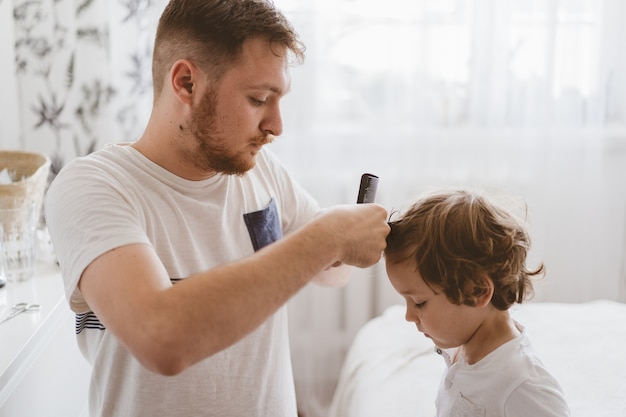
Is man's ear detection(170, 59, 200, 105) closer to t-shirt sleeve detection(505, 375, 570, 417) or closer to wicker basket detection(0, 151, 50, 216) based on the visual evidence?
wicker basket detection(0, 151, 50, 216)

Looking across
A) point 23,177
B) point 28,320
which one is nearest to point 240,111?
point 28,320

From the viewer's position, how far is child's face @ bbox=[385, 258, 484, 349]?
131cm

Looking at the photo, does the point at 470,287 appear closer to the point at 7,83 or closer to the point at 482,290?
the point at 482,290

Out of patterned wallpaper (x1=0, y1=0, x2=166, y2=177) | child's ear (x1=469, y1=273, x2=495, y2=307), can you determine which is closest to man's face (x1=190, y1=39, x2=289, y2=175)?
child's ear (x1=469, y1=273, x2=495, y2=307)

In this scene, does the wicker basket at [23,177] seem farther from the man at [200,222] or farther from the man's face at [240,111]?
the man's face at [240,111]

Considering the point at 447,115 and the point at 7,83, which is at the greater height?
the point at 7,83

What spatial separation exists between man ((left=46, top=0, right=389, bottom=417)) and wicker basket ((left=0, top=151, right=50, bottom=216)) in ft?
1.63

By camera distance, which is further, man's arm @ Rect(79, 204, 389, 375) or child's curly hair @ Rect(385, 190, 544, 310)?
child's curly hair @ Rect(385, 190, 544, 310)

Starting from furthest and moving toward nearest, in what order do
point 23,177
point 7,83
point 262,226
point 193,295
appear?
1. point 7,83
2. point 23,177
3. point 262,226
4. point 193,295

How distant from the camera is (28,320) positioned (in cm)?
154

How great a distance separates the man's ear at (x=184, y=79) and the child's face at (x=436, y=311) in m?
0.47

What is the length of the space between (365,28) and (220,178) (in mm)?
1285

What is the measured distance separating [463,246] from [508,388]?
0.25 meters

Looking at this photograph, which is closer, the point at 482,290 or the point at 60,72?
the point at 482,290
